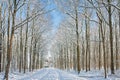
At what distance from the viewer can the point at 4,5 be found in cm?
3281

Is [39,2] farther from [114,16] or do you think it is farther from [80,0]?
[114,16]

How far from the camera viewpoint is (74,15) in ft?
129

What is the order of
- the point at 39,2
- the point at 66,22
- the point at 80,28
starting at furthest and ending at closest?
the point at 66,22
the point at 80,28
the point at 39,2

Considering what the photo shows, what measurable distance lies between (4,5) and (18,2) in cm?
1470

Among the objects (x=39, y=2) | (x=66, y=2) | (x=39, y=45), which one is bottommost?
(x=39, y=45)

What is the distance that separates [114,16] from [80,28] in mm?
6589

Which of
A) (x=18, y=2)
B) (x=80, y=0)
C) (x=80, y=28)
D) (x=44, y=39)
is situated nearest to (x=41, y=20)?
(x=80, y=28)

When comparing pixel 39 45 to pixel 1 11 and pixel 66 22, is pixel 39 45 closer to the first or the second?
pixel 66 22

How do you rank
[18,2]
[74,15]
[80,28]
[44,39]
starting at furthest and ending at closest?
[44,39]
[80,28]
[74,15]
[18,2]

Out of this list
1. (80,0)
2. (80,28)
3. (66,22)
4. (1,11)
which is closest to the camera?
(80,0)

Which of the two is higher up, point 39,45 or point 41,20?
point 41,20

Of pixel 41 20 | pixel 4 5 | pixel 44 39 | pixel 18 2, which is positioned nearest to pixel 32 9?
pixel 4 5

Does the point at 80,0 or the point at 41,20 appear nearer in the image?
the point at 80,0

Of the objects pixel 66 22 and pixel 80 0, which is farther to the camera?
pixel 66 22
